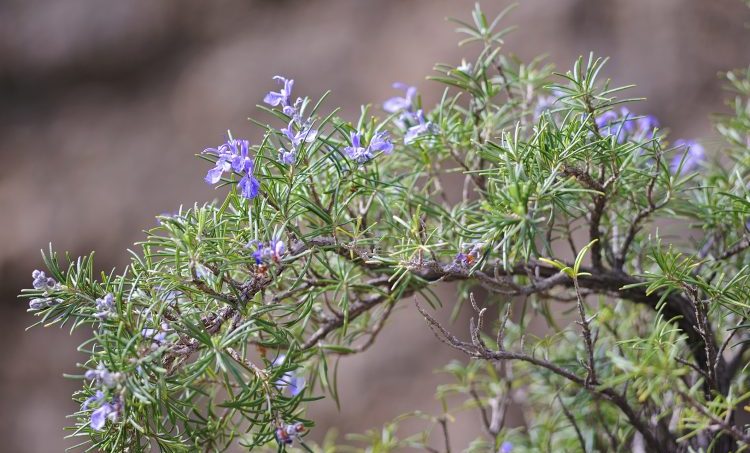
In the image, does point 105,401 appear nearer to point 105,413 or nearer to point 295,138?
point 105,413

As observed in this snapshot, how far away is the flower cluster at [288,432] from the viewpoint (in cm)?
51

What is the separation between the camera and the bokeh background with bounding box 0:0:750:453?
1962 mm

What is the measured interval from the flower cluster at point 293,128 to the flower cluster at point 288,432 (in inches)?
7.7

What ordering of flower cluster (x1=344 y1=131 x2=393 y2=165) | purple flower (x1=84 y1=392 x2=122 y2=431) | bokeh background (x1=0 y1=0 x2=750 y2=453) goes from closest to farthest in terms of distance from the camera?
purple flower (x1=84 y1=392 x2=122 y2=431) < flower cluster (x1=344 y1=131 x2=393 y2=165) < bokeh background (x1=0 y1=0 x2=750 y2=453)

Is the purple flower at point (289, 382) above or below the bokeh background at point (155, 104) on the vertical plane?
below

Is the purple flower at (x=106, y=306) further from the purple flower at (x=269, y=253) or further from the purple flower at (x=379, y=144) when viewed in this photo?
the purple flower at (x=379, y=144)

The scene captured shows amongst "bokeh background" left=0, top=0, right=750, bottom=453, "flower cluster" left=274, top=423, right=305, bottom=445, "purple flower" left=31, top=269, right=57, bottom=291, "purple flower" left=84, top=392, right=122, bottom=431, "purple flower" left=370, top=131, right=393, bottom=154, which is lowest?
"flower cluster" left=274, top=423, right=305, bottom=445

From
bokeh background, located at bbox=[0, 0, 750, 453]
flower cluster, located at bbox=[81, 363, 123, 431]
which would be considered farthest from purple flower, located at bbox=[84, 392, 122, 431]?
bokeh background, located at bbox=[0, 0, 750, 453]

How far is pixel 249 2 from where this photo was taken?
2.15 meters

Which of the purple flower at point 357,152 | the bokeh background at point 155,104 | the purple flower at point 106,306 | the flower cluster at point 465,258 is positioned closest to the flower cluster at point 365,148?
the purple flower at point 357,152

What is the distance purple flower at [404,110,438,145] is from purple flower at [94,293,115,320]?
0.94ft

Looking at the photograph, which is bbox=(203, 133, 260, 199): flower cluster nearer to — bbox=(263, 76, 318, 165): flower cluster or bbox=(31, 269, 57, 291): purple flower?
bbox=(263, 76, 318, 165): flower cluster

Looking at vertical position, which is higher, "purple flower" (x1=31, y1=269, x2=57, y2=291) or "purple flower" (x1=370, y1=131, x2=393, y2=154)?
"purple flower" (x1=370, y1=131, x2=393, y2=154)

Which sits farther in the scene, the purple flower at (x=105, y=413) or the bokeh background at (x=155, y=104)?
the bokeh background at (x=155, y=104)
